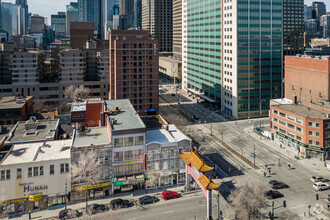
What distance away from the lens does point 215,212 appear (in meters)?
54.3

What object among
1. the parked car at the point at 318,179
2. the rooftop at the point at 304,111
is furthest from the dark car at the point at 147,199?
the rooftop at the point at 304,111

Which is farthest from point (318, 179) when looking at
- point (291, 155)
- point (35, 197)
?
point (35, 197)

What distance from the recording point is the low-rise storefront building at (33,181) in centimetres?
5553

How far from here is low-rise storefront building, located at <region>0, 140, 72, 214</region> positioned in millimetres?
55531

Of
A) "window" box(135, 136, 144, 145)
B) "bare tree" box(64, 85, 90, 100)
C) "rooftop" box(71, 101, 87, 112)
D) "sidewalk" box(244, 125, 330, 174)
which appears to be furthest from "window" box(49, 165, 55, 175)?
"bare tree" box(64, 85, 90, 100)

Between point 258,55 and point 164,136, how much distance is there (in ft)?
249

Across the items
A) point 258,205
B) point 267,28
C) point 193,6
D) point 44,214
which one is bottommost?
point 44,214

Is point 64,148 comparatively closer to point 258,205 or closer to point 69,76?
point 258,205

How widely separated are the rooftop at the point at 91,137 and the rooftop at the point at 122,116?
374cm

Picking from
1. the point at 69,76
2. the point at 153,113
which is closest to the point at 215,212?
the point at 153,113

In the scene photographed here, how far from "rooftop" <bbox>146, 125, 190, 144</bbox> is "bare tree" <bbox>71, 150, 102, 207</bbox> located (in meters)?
12.9

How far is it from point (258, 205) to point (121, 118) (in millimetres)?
37787

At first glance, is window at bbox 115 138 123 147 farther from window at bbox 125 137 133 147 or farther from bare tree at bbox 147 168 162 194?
bare tree at bbox 147 168 162 194

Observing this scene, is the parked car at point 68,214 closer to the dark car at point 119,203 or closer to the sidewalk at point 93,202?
the sidewalk at point 93,202
